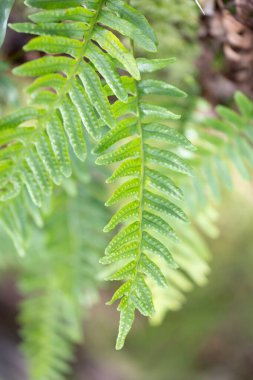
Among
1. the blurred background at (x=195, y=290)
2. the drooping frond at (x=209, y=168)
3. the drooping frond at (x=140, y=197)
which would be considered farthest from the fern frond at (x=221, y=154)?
the drooping frond at (x=140, y=197)

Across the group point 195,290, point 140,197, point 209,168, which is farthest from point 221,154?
point 195,290

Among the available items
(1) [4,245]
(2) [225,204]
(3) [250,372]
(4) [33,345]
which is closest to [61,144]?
(1) [4,245]

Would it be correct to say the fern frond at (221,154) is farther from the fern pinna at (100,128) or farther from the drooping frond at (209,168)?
the fern pinna at (100,128)

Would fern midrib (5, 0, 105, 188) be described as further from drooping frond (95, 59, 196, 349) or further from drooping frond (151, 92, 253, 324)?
drooping frond (151, 92, 253, 324)

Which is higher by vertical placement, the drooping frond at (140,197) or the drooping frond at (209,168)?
the drooping frond at (209,168)

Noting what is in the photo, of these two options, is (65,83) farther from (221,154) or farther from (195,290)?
(195,290)

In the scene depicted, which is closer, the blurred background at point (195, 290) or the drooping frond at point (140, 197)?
the drooping frond at point (140, 197)

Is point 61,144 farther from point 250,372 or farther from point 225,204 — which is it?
point 250,372

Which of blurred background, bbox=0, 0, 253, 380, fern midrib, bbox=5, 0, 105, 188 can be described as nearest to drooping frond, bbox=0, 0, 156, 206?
fern midrib, bbox=5, 0, 105, 188
